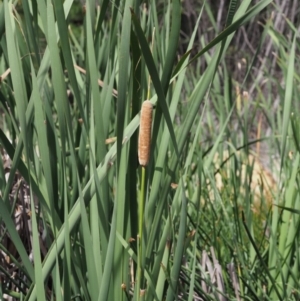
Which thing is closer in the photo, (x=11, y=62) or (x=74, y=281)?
(x=11, y=62)

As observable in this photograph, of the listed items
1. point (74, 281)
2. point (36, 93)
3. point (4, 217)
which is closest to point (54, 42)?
point (36, 93)

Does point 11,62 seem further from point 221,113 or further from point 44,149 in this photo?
point 221,113

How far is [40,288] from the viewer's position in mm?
604

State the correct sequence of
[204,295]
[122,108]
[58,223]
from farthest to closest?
[204,295], [58,223], [122,108]

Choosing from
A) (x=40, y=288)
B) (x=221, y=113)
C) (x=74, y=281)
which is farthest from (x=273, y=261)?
(x=221, y=113)

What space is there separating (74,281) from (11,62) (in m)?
0.28

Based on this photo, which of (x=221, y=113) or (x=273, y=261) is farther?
(x=221, y=113)

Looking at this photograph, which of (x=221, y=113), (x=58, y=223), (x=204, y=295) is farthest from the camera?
(x=221, y=113)

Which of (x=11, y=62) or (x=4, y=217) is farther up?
(x=11, y=62)

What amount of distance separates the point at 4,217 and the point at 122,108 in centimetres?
17

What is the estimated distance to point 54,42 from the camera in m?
0.58

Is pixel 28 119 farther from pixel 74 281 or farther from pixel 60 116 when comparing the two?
pixel 74 281

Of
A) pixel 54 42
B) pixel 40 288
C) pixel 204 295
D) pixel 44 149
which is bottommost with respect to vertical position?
pixel 204 295

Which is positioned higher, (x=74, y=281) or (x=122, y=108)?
(x=122, y=108)
